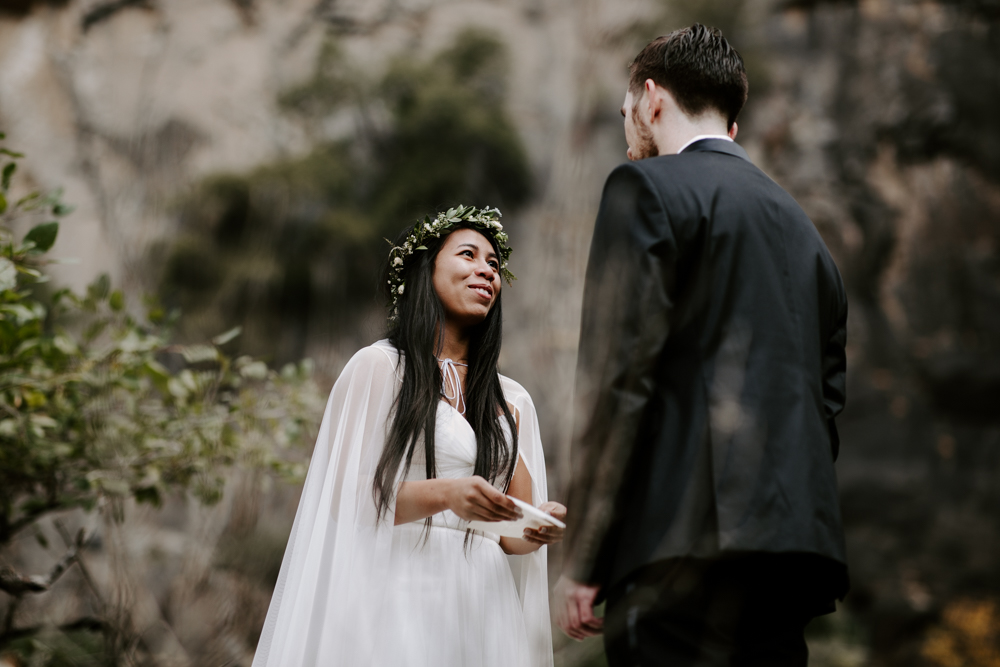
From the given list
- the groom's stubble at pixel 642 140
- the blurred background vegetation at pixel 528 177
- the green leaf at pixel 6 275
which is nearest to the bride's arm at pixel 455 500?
the groom's stubble at pixel 642 140

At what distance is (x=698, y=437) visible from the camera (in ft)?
4.29

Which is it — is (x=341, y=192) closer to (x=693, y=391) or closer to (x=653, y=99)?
(x=653, y=99)

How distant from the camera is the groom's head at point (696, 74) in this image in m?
1.58

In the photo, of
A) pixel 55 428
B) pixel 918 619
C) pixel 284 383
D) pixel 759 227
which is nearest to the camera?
pixel 759 227

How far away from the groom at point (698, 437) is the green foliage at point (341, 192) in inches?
335

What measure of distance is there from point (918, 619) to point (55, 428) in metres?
8.16

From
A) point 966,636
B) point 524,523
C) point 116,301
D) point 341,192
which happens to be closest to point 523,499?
point 524,523

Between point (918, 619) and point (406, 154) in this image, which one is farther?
point (406, 154)

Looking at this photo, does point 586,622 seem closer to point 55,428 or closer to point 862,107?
point 55,428

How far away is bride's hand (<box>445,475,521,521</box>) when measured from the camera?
1538 mm

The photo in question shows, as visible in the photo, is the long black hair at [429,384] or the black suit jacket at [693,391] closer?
the black suit jacket at [693,391]

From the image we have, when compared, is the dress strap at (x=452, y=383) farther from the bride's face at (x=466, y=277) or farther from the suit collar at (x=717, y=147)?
the suit collar at (x=717, y=147)

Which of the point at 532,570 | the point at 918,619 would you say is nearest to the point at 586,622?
the point at 532,570

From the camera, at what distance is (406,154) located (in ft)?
34.9
